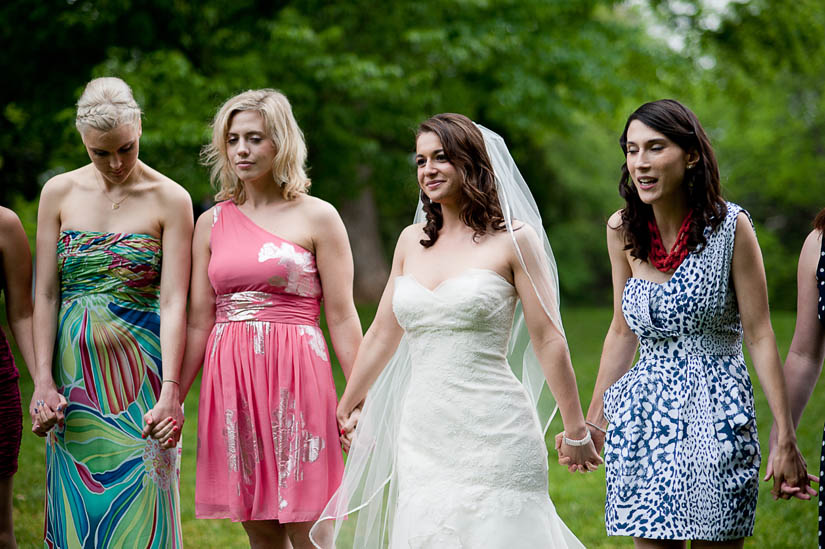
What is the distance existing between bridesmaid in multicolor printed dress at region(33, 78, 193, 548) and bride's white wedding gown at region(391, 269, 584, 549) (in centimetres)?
124

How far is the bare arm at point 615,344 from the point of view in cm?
415

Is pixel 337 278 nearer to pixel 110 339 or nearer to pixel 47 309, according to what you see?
pixel 110 339

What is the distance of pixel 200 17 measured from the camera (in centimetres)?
1400

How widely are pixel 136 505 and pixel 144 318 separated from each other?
89cm

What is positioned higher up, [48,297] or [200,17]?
[200,17]

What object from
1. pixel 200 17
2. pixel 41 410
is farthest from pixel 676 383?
pixel 200 17

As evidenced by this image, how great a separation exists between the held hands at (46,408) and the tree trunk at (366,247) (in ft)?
57.5

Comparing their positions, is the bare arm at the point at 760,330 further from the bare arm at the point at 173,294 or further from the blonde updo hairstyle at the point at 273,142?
the bare arm at the point at 173,294

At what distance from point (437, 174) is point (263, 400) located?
1382mm

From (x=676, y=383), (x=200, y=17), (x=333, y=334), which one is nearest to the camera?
(x=676, y=383)

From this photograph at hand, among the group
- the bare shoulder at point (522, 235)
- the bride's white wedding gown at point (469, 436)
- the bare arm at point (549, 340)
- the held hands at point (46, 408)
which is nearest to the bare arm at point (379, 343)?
the bride's white wedding gown at point (469, 436)

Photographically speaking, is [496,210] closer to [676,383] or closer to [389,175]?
[676,383]

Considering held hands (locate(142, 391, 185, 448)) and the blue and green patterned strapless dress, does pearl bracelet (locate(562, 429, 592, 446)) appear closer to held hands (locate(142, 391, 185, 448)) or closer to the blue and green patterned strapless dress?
held hands (locate(142, 391, 185, 448))

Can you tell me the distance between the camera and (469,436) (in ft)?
12.9
